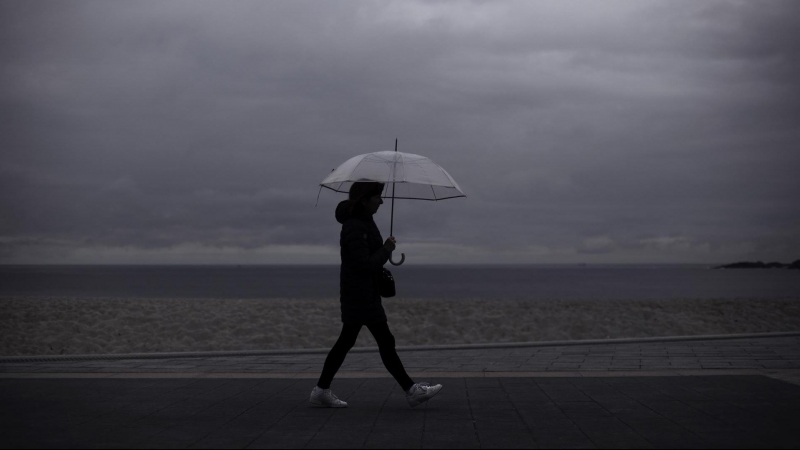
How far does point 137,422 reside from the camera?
5.91 meters

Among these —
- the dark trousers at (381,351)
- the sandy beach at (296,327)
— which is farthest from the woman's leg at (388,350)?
the sandy beach at (296,327)

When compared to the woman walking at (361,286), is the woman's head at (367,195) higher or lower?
higher

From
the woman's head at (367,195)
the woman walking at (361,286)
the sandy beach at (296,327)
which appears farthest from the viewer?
the sandy beach at (296,327)

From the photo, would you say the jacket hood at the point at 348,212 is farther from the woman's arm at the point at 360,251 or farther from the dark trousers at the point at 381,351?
the dark trousers at the point at 381,351

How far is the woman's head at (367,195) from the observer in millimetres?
6488

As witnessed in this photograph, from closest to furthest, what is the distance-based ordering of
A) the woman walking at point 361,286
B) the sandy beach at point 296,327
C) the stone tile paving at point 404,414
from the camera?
the stone tile paving at point 404,414 < the woman walking at point 361,286 < the sandy beach at point 296,327

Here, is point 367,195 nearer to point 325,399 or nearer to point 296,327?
point 325,399

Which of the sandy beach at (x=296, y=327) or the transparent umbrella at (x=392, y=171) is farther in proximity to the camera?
the sandy beach at (x=296, y=327)

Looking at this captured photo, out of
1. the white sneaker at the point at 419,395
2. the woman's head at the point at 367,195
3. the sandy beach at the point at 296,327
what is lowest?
the sandy beach at the point at 296,327

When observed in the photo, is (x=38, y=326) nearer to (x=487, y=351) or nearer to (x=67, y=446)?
(x=487, y=351)

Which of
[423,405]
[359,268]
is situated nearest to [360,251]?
[359,268]

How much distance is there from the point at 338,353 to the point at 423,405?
2.85 feet

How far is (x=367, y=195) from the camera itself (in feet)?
21.4

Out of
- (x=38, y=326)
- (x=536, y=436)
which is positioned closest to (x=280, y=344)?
(x=38, y=326)
